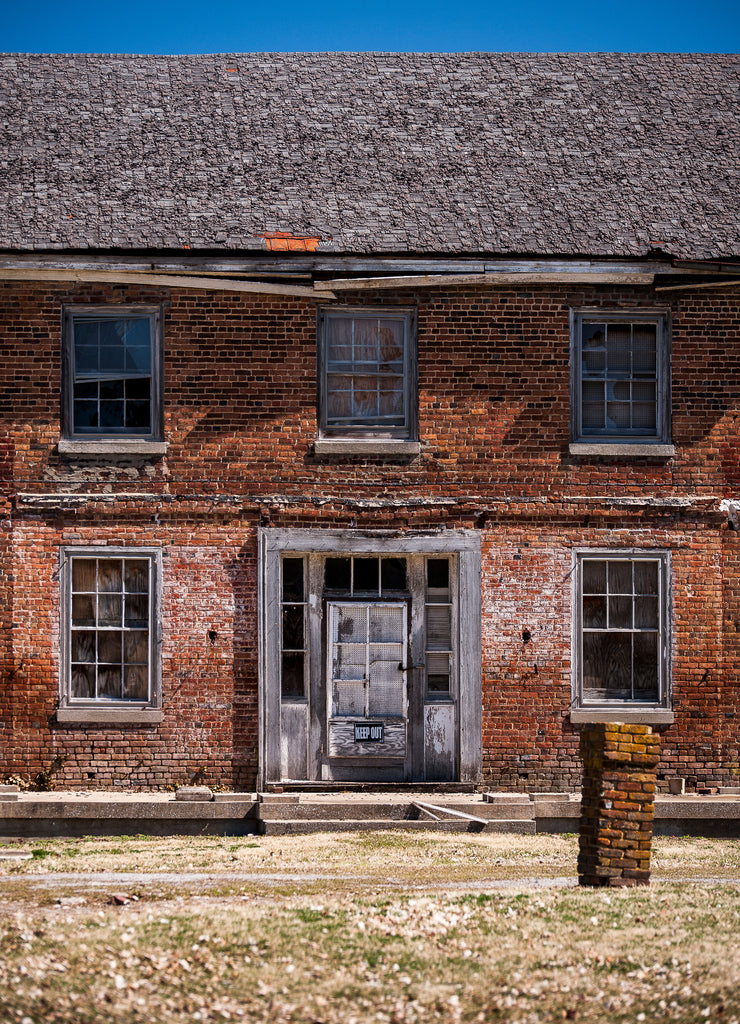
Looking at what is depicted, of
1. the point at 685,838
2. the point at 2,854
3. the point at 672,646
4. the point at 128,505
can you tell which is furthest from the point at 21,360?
the point at 685,838

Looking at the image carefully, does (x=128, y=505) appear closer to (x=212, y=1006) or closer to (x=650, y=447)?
(x=650, y=447)

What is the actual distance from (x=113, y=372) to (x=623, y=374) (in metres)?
5.51

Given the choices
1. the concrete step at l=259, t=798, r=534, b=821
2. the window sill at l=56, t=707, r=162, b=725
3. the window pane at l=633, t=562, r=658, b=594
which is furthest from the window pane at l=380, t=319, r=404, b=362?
the concrete step at l=259, t=798, r=534, b=821

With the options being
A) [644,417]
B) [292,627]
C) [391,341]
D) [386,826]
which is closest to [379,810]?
[386,826]

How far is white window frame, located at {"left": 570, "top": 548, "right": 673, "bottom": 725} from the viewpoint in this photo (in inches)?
554

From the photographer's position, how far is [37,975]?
707 cm

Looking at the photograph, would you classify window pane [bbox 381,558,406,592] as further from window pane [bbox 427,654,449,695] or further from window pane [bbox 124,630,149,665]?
window pane [bbox 124,630,149,665]

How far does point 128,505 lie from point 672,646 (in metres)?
5.97

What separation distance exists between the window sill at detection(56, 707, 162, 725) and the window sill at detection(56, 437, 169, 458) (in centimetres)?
270

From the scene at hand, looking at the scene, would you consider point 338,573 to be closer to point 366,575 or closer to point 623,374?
point 366,575

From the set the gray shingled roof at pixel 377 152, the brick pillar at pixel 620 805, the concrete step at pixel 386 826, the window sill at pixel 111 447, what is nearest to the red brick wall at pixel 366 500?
the window sill at pixel 111 447

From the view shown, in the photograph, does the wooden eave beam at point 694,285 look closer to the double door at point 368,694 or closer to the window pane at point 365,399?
the window pane at point 365,399

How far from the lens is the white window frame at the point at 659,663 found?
14.1 m

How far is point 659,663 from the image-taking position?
46.5 ft
